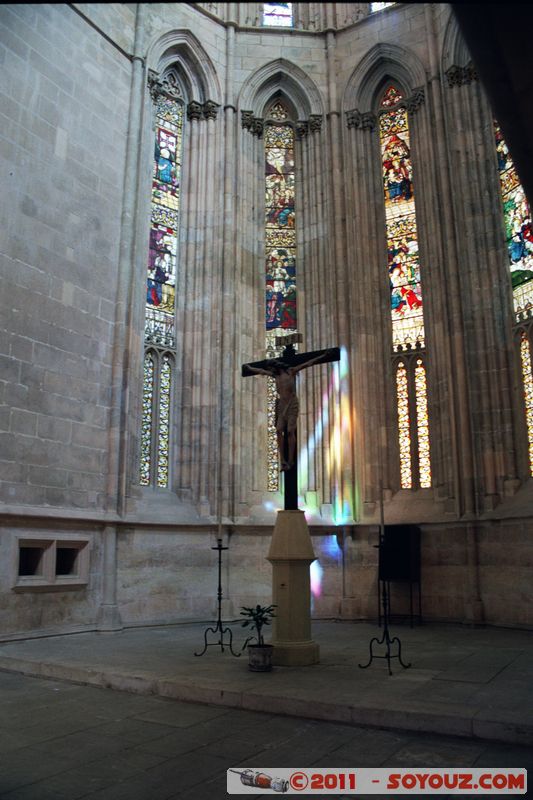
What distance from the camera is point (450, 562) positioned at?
12945mm

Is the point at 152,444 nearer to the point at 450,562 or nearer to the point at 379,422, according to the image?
the point at 379,422

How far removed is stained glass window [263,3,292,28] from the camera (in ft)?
57.7

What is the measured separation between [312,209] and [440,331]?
455 cm

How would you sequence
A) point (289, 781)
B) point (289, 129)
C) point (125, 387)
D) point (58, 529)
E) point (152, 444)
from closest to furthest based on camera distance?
point (289, 781) → point (58, 529) → point (125, 387) → point (152, 444) → point (289, 129)

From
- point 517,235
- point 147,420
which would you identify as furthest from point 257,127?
point 147,420

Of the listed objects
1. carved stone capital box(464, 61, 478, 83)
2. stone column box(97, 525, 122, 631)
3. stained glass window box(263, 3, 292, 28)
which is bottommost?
stone column box(97, 525, 122, 631)

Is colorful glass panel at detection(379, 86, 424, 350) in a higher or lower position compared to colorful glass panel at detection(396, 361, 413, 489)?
higher

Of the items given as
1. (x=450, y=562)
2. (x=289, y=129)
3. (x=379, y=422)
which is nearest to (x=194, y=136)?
(x=289, y=129)

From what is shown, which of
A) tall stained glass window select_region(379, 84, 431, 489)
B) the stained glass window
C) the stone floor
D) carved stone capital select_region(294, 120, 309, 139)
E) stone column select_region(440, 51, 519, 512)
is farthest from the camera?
the stained glass window

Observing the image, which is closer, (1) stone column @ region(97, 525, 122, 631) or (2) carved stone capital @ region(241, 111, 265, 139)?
(1) stone column @ region(97, 525, 122, 631)

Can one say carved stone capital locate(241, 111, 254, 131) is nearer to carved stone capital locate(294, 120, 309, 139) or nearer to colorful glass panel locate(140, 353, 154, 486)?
carved stone capital locate(294, 120, 309, 139)

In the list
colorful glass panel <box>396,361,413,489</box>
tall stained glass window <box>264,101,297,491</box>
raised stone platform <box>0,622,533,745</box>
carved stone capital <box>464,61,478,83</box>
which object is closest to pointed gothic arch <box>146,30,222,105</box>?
tall stained glass window <box>264,101,297,491</box>

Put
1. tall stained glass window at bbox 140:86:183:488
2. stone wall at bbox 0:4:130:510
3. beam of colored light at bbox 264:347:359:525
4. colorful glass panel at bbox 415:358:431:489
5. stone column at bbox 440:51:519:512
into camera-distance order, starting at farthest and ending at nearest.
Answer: beam of colored light at bbox 264:347:359:525 < colorful glass panel at bbox 415:358:431:489 < tall stained glass window at bbox 140:86:183:488 < stone column at bbox 440:51:519:512 < stone wall at bbox 0:4:130:510

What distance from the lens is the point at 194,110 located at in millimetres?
15938
